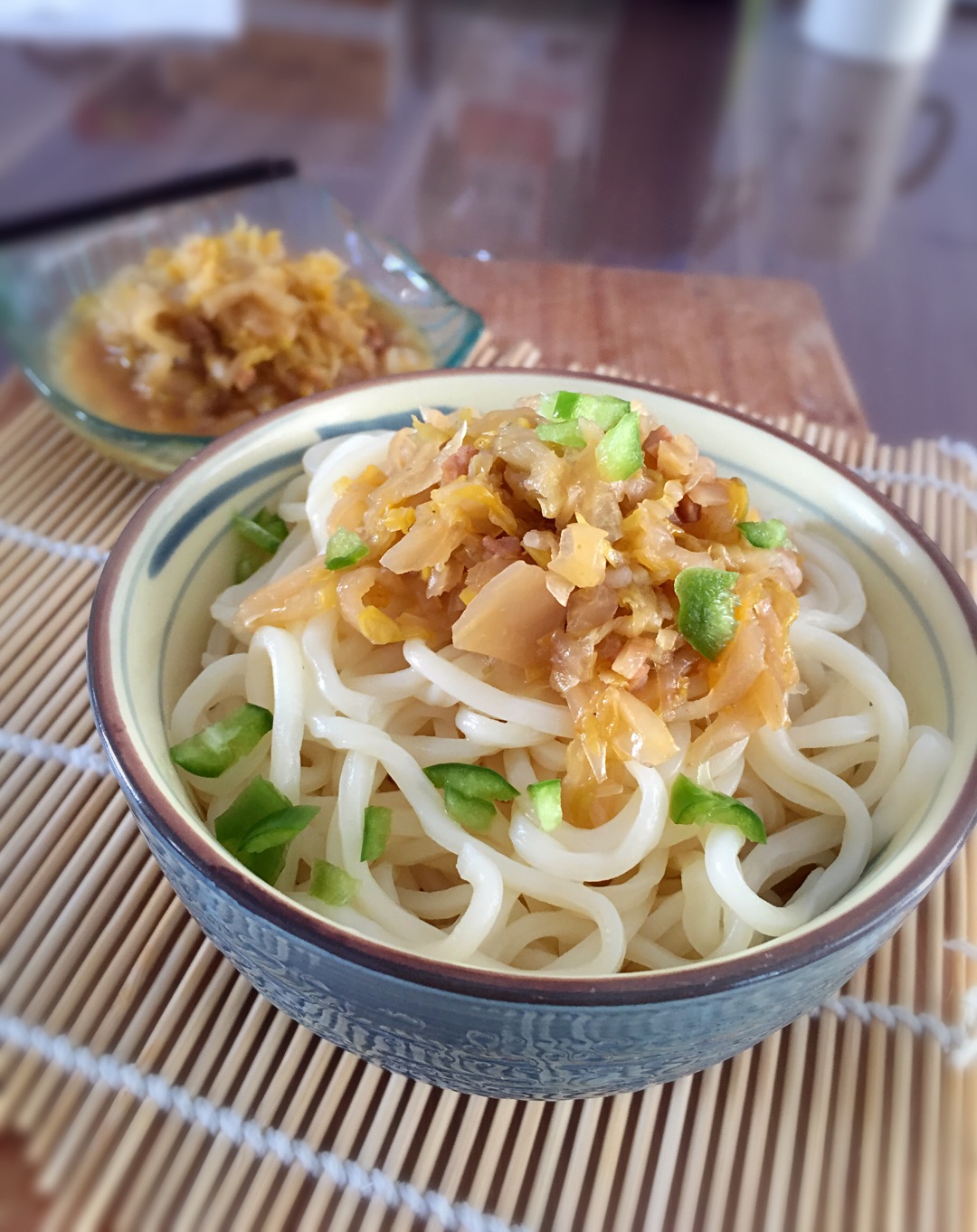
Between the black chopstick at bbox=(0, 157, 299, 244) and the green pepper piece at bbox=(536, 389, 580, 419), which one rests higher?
the green pepper piece at bbox=(536, 389, 580, 419)

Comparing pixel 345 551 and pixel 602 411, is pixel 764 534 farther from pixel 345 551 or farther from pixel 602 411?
pixel 345 551

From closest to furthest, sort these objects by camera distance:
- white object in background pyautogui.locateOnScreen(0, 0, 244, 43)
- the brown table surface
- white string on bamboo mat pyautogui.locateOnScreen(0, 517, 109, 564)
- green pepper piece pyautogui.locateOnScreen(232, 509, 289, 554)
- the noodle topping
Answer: the noodle topping < green pepper piece pyautogui.locateOnScreen(232, 509, 289, 554) < white string on bamboo mat pyautogui.locateOnScreen(0, 517, 109, 564) < the brown table surface < white object in background pyautogui.locateOnScreen(0, 0, 244, 43)

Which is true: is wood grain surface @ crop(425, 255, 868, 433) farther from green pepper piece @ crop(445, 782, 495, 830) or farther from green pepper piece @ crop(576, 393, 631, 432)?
green pepper piece @ crop(445, 782, 495, 830)

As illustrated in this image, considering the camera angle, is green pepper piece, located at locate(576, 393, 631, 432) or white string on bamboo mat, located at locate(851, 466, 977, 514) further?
white string on bamboo mat, located at locate(851, 466, 977, 514)

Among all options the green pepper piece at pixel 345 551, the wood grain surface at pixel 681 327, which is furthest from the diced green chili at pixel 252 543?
the wood grain surface at pixel 681 327

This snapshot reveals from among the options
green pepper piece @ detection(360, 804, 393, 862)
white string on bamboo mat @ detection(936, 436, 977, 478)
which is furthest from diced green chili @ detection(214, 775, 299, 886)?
white string on bamboo mat @ detection(936, 436, 977, 478)

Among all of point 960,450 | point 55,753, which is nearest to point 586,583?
point 55,753

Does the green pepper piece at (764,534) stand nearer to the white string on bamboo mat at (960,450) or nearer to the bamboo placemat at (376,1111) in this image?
the bamboo placemat at (376,1111)
